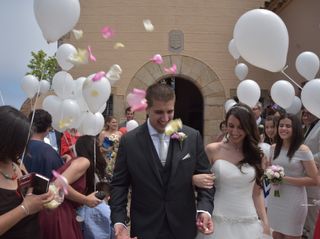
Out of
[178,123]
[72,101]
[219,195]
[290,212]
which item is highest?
[178,123]

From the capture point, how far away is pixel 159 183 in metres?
2.94

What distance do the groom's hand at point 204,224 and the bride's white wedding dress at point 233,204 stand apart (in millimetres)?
757

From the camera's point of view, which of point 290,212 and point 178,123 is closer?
point 178,123

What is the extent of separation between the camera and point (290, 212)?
478 cm

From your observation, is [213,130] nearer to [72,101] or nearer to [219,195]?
[72,101]

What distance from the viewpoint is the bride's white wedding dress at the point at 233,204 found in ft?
12.1

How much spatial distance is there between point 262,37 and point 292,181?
63.4 inches

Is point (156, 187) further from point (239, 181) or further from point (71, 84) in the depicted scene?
point (71, 84)

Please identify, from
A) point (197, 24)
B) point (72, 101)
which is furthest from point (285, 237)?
point (197, 24)

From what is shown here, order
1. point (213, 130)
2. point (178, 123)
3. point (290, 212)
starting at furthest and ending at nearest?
point (213, 130), point (290, 212), point (178, 123)

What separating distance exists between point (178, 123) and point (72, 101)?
2598 millimetres

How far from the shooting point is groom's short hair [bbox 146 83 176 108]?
292cm

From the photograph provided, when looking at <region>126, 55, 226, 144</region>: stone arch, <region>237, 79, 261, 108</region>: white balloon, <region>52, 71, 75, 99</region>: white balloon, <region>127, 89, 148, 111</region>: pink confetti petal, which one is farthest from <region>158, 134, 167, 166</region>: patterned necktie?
<region>126, 55, 226, 144</region>: stone arch

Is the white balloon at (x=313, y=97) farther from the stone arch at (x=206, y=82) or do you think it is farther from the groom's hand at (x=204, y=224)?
the stone arch at (x=206, y=82)
